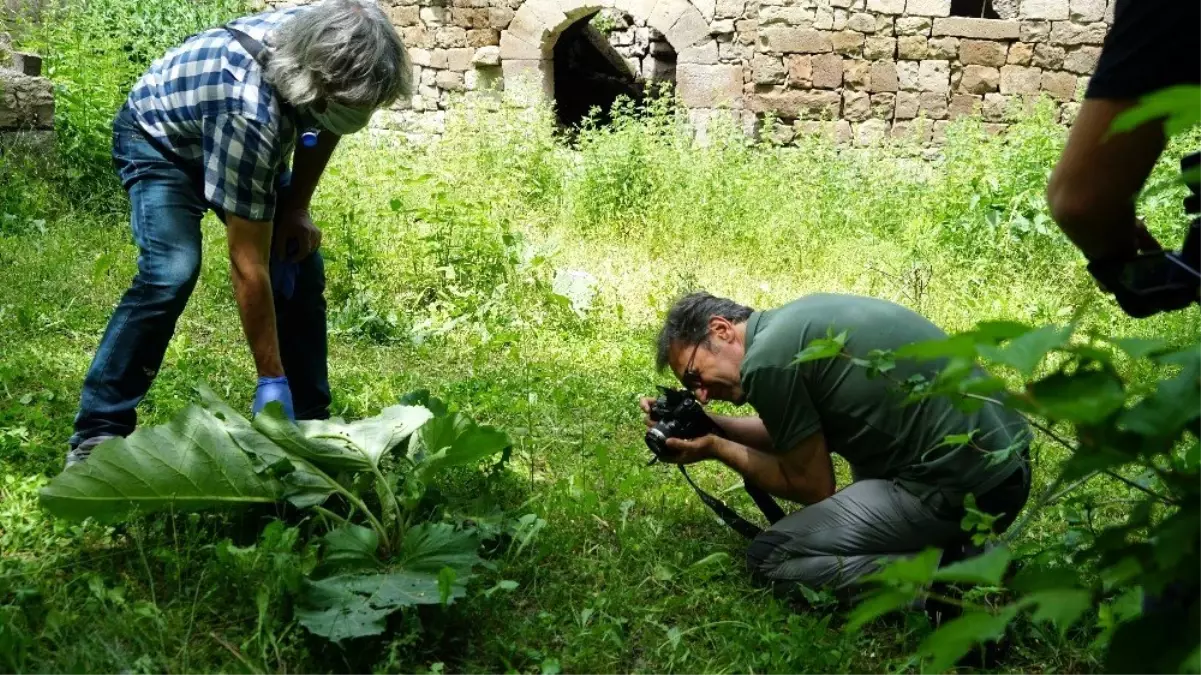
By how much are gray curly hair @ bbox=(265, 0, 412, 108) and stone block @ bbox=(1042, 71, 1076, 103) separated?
26.7 feet

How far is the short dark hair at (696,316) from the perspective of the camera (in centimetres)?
322

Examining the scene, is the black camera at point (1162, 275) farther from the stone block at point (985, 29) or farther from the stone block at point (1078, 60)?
the stone block at point (1078, 60)

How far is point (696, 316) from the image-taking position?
3.22 meters

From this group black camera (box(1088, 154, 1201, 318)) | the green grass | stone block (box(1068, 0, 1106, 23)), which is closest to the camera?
black camera (box(1088, 154, 1201, 318))

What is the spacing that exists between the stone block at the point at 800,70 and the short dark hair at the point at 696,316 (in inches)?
283

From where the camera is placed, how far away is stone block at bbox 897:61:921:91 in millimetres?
9891

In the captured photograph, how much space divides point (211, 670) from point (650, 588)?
3.98 feet

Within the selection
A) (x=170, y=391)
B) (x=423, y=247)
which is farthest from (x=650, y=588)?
(x=423, y=247)

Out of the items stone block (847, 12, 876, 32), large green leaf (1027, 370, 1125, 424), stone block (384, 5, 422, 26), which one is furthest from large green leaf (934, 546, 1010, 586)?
stone block (384, 5, 422, 26)

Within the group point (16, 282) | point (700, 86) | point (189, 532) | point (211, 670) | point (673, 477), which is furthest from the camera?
point (700, 86)

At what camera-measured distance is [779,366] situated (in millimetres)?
3004

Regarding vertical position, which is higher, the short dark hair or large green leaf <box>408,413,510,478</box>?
the short dark hair

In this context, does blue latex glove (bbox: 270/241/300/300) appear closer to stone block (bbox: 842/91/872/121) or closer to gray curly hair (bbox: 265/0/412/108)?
gray curly hair (bbox: 265/0/412/108)

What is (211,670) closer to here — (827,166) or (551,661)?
(551,661)
